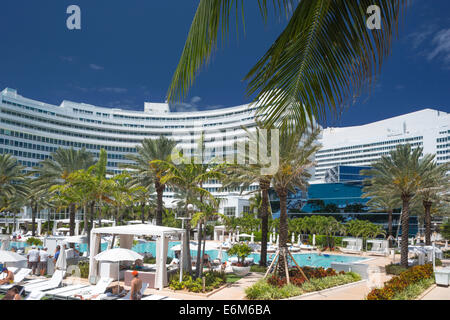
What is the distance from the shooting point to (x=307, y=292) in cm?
1509

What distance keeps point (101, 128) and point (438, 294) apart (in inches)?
3840

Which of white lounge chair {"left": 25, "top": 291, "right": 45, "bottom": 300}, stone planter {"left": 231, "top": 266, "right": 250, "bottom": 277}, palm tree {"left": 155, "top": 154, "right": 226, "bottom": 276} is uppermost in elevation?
palm tree {"left": 155, "top": 154, "right": 226, "bottom": 276}

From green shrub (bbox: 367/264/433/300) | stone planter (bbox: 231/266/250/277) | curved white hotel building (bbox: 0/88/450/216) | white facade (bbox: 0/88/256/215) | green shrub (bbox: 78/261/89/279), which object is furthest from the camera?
white facade (bbox: 0/88/256/215)

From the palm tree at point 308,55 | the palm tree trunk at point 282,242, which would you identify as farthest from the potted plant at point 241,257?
the palm tree at point 308,55

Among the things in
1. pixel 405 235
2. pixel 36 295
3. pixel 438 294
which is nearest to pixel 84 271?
pixel 36 295

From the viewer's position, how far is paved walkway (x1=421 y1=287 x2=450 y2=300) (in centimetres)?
1234

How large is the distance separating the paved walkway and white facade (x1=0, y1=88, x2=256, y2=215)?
5139 centimetres

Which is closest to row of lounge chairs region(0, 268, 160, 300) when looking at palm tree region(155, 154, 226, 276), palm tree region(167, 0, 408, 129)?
palm tree region(155, 154, 226, 276)

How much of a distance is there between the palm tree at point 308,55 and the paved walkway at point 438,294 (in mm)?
12319

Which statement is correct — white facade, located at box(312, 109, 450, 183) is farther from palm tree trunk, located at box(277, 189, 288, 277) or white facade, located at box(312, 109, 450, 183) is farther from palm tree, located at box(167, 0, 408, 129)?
A: palm tree, located at box(167, 0, 408, 129)

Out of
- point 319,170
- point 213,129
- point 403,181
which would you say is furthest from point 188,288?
point 319,170

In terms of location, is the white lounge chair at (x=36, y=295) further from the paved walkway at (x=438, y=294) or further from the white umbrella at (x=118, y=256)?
the paved walkway at (x=438, y=294)

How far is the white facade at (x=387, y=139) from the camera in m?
114

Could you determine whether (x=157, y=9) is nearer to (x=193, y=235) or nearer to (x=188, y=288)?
(x=188, y=288)
